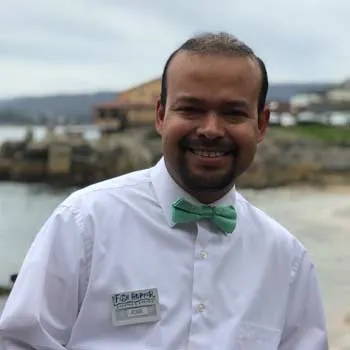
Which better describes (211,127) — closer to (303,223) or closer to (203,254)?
(203,254)

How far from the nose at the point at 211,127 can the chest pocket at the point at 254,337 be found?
0.32m

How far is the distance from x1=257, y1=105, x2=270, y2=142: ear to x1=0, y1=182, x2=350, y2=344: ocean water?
385 centimetres

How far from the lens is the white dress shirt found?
1.20 m

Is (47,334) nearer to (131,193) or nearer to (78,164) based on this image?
(131,193)

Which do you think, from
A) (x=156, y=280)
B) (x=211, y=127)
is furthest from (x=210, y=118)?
(x=156, y=280)

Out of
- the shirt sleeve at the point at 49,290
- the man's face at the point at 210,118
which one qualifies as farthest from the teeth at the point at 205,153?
the shirt sleeve at the point at 49,290

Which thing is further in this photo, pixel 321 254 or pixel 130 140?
pixel 130 140

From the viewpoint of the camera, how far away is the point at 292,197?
62.6 feet

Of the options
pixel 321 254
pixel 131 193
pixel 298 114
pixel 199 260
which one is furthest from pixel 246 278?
pixel 298 114

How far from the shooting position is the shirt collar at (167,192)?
1317 mm

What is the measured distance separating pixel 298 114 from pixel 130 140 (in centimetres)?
1086

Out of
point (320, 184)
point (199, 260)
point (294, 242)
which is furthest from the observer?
point (320, 184)

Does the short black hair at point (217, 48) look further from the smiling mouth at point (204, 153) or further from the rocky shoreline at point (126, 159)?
the rocky shoreline at point (126, 159)

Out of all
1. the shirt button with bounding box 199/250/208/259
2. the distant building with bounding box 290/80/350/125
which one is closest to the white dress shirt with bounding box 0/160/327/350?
the shirt button with bounding box 199/250/208/259
